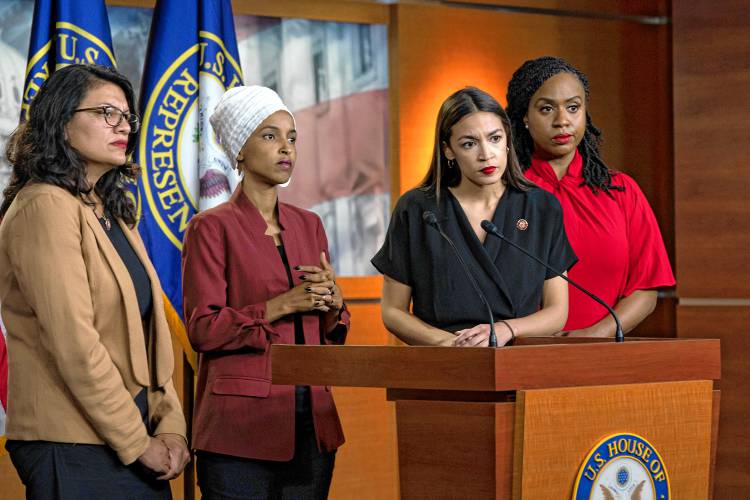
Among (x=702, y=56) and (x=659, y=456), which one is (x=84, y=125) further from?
(x=702, y=56)

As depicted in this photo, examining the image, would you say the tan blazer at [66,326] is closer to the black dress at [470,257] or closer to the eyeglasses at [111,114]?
the eyeglasses at [111,114]

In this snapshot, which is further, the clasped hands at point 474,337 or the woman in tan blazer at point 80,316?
the clasped hands at point 474,337

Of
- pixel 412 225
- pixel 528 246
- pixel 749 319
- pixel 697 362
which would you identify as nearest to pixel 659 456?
pixel 697 362

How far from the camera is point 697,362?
2.32 metres

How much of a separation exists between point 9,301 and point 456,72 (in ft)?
10.7

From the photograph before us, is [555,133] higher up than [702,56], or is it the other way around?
[702,56]

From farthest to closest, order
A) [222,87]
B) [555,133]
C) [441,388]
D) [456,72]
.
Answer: [456,72] → [222,87] → [555,133] → [441,388]

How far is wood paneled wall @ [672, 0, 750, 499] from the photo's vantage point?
4.88 m

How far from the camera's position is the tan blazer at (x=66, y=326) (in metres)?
2.35

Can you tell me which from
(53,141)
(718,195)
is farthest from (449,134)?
(718,195)

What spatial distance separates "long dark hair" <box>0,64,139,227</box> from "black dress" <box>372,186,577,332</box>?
2.70 ft

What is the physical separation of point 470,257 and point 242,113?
0.77 m

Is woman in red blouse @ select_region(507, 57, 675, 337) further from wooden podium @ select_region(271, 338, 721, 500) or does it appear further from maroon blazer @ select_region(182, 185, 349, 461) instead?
wooden podium @ select_region(271, 338, 721, 500)

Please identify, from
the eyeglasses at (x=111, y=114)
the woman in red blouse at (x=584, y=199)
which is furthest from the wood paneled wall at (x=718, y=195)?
the eyeglasses at (x=111, y=114)
